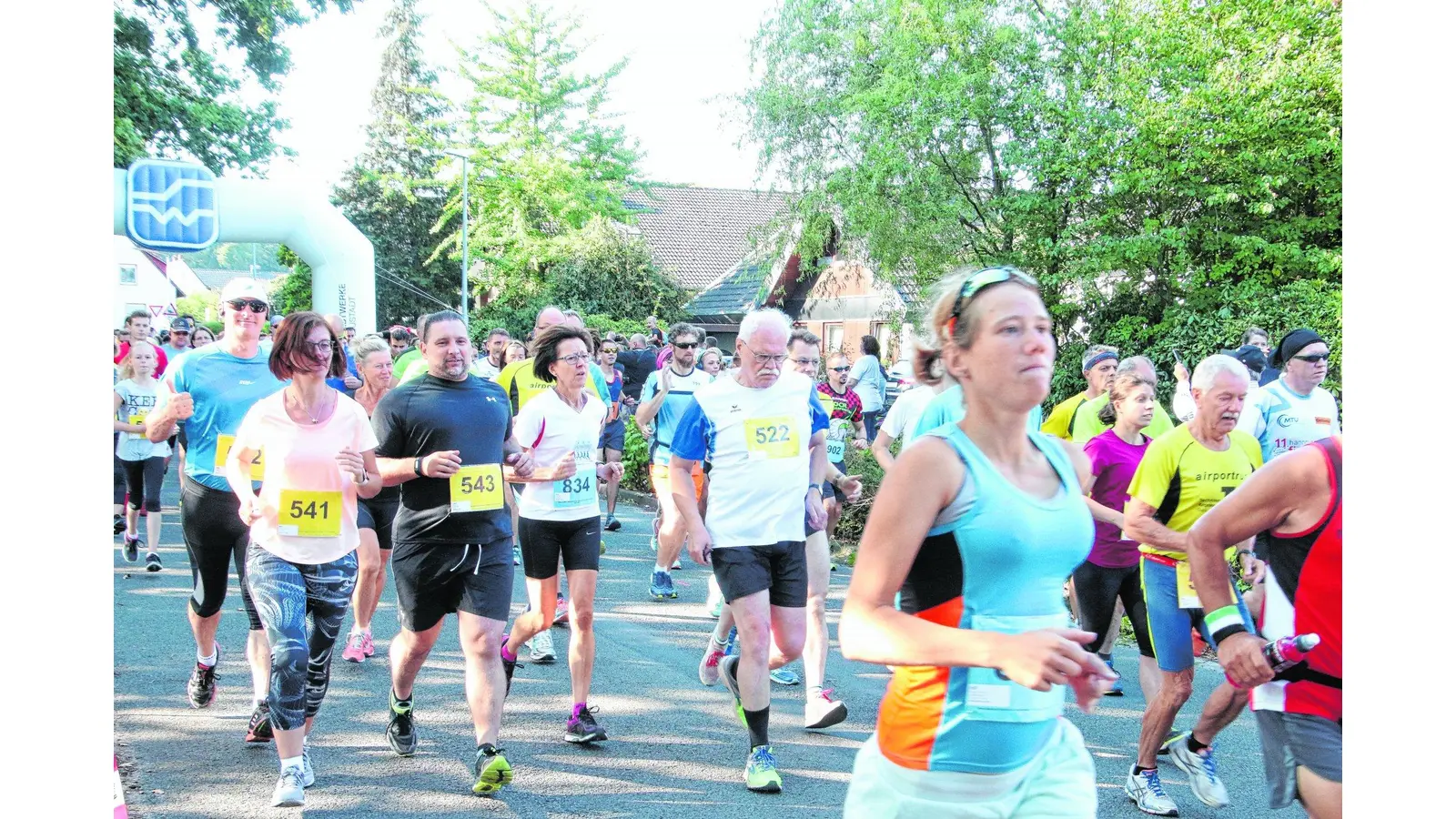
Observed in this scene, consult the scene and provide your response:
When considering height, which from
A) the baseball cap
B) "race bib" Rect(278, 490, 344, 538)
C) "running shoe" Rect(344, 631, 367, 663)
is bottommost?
"running shoe" Rect(344, 631, 367, 663)

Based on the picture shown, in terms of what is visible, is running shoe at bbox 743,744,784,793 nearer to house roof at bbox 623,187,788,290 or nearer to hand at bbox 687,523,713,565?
hand at bbox 687,523,713,565

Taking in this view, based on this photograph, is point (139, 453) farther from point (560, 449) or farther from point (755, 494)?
point (755, 494)

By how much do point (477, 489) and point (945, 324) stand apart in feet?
10.7

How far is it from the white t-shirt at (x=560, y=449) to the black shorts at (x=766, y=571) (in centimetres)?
85

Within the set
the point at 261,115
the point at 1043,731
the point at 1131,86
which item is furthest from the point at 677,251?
the point at 1043,731

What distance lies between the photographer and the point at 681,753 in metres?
5.91

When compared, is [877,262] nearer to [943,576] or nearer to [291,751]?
[291,751]

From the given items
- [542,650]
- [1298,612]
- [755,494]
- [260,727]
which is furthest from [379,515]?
[1298,612]

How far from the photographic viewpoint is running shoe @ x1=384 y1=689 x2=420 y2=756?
18.7 ft

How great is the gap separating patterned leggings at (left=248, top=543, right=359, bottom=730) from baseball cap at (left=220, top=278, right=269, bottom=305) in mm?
1444

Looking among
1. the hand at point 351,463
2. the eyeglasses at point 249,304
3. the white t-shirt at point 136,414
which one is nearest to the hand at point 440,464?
the hand at point 351,463

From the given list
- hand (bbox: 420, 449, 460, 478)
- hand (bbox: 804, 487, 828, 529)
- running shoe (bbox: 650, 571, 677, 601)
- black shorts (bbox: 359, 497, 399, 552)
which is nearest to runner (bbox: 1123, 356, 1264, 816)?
hand (bbox: 804, 487, 828, 529)

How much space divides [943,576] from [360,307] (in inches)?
716

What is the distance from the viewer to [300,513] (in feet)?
17.3
